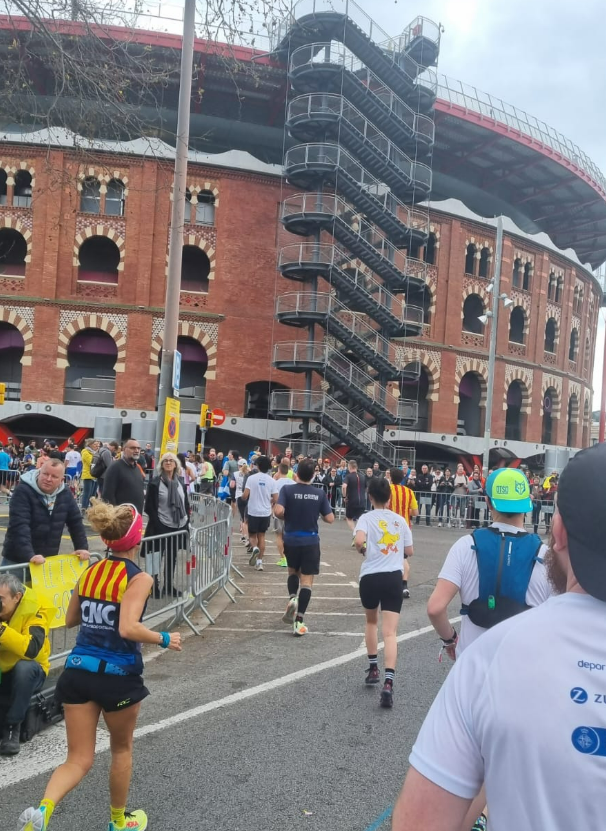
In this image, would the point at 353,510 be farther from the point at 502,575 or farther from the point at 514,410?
the point at 514,410

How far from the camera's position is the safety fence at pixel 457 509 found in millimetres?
22578

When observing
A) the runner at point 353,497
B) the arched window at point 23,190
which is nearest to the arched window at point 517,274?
the arched window at point 23,190

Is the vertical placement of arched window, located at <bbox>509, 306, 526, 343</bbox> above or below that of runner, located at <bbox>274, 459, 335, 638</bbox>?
above

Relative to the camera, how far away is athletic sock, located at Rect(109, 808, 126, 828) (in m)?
3.77

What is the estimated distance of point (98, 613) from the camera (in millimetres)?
3814

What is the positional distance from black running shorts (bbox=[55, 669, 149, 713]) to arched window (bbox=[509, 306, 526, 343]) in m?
37.6

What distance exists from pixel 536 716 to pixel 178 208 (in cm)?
Result: 1120

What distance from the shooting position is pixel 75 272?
30.8 metres

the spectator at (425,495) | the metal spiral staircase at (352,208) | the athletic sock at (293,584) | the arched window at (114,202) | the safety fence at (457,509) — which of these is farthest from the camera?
the arched window at (114,202)

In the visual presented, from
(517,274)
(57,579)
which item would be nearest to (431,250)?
(517,274)

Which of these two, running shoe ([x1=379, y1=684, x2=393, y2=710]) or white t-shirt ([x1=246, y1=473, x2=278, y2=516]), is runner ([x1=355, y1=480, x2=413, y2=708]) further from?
white t-shirt ([x1=246, y1=473, x2=278, y2=516])

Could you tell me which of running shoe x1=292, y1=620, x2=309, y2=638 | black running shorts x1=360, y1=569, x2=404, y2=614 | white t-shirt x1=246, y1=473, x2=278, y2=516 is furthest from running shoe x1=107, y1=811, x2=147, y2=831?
white t-shirt x1=246, y1=473, x2=278, y2=516

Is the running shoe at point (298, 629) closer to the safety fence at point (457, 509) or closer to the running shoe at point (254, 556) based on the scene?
the running shoe at point (254, 556)

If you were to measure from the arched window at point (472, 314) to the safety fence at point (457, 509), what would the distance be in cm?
1615
